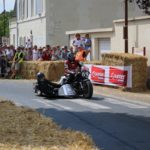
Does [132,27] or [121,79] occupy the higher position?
[132,27]

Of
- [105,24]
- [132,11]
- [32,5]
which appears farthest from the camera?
[32,5]

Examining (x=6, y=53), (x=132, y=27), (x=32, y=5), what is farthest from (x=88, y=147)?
(x=32, y=5)

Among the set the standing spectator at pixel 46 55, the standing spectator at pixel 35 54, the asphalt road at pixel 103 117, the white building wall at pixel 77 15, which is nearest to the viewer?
the asphalt road at pixel 103 117

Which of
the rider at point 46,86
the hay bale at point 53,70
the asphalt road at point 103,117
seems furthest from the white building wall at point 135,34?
the rider at point 46,86

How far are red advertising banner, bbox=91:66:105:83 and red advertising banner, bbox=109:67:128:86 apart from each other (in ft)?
2.47

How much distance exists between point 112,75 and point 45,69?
263 inches

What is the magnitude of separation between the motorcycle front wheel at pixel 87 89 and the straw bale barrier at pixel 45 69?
35.0ft

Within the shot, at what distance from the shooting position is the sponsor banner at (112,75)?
2420cm

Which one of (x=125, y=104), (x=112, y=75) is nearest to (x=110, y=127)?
(x=125, y=104)

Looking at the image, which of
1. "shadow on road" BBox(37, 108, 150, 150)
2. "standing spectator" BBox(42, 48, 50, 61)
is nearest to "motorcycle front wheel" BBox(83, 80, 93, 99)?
"shadow on road" BBox(37, 108, 150, 150)

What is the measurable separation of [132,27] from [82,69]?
819 centimetres

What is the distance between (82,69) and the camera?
2095 centimetres

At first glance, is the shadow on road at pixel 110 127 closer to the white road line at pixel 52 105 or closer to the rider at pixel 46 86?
the white road line at pixel 52 105

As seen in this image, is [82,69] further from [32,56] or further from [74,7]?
[74,7]
